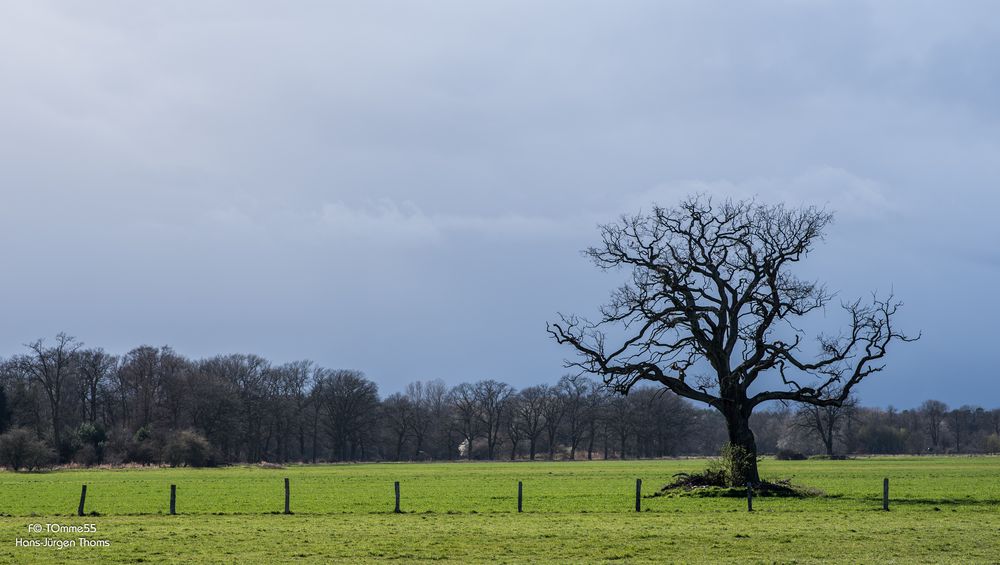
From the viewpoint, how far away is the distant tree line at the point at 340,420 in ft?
346

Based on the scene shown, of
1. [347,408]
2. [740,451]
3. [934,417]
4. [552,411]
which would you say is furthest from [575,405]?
[740,451]

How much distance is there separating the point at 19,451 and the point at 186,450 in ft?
57.3

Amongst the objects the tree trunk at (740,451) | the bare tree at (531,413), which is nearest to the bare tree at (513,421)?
the bare tree at (531,413)

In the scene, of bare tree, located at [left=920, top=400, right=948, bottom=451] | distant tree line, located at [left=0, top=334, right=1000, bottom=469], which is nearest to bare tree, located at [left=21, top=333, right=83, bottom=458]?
distant tree line, located at [left=0, top=334, right=1000, bottom=469]

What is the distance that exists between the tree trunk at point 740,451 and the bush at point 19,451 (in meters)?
69.7

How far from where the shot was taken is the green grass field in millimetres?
21953

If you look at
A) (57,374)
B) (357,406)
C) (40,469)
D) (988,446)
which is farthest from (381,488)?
(988,446)

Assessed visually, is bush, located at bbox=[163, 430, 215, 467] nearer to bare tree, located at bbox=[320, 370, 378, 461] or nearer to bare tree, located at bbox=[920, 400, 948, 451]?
bare tree, located at bbox=[320, 370, 378, 461]

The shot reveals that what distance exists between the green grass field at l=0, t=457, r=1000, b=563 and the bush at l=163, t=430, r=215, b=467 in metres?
55.9

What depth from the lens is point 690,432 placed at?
157 metres

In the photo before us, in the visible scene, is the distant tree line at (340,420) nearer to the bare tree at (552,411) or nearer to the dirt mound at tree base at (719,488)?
the bare tree at (552,411)

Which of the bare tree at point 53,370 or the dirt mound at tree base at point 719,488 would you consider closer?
the dirt mound at tree base at point 719,488

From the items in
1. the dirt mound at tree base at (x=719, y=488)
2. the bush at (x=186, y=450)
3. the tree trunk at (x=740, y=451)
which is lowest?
the bush at (x=186, y=450)

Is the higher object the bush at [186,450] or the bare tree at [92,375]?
the bare tree at [92,375]
